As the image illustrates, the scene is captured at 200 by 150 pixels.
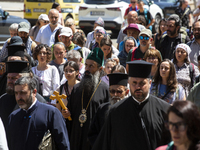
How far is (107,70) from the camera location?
7.00m

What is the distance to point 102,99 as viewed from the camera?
570 cm

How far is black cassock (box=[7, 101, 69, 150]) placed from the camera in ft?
15.0

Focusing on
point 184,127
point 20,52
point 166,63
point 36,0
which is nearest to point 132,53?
point 166,63

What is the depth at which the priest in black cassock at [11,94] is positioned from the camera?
5.39 metres

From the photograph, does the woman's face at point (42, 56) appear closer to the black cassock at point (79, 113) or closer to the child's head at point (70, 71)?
the child's head at point (70, 71)

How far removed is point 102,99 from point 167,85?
111 cm

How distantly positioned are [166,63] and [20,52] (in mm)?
2618

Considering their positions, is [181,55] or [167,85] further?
[181,55]

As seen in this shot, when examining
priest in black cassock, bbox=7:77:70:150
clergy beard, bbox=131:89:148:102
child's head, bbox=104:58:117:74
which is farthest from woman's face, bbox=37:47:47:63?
clergy beard, bbox=131:89:148:102

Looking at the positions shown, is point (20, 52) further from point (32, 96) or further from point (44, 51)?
point (32, 96)

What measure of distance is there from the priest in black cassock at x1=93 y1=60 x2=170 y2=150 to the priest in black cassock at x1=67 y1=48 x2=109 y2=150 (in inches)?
50.1

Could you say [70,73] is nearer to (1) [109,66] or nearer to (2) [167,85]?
(1) [109,66]

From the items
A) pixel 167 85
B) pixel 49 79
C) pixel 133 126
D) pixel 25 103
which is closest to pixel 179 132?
pixel 133 126

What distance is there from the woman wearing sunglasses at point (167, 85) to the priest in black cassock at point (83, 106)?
897 mm
